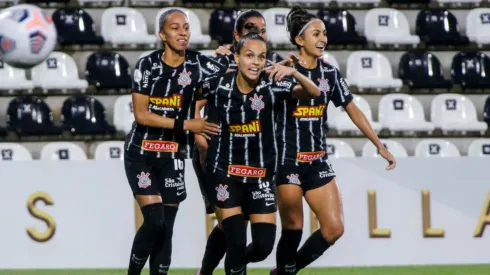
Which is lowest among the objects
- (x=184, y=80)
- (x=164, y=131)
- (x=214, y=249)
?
(x=214, y=249)

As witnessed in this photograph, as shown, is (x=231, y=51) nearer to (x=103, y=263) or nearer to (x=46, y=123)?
(x=103, y=263)

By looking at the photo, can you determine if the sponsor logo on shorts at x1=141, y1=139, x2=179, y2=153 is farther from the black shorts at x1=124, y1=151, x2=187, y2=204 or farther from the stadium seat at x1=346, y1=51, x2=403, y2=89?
the stadium seat at x1=346, y1=51, x2=403, y2=89

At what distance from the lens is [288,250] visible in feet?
20.4

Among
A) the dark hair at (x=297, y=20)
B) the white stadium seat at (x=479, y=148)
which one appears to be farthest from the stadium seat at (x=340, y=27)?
the dark hair at (x=297, y=20)

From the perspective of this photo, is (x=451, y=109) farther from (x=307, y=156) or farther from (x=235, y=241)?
(x=235, y=241)

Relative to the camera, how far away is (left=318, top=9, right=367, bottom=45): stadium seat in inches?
424

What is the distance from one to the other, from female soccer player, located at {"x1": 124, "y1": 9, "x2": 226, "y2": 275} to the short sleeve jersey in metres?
0.30

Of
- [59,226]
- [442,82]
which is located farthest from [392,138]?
[59,226]

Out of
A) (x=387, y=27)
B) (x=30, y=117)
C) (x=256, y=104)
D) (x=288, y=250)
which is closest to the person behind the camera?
(x=256, y=104)

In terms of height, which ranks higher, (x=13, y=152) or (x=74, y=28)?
(x=74, y=28)

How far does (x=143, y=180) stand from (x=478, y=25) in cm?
621

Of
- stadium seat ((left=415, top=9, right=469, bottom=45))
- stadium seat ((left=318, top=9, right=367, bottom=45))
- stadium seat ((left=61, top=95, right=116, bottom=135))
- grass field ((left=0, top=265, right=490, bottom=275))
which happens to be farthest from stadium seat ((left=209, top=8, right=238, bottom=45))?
grass field ((left=0, top=265, right=490, bottom=275))

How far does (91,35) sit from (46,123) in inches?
44.4

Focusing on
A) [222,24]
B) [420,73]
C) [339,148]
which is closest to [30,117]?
[222,24]
